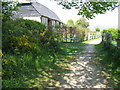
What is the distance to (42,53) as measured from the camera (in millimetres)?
7402

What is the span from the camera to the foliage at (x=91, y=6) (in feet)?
35.5

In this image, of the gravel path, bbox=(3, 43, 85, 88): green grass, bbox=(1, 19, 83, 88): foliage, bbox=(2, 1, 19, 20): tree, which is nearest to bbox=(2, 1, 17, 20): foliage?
bbox=(2, 1, 19, 20): tree

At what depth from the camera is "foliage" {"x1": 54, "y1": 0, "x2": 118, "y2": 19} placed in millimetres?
10812

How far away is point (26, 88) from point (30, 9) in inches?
832

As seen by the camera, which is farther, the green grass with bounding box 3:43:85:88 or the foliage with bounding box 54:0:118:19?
the foliage with bounding box 54:0:118:19

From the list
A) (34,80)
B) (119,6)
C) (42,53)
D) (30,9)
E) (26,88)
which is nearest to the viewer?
(26,88)

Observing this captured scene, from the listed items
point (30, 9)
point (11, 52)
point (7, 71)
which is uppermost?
point (30, 9)

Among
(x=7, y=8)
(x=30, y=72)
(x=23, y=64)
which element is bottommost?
(x=30, y=72)

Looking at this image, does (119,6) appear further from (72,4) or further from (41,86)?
(41,86)

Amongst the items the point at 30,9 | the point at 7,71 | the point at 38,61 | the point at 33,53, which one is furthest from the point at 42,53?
the point at 30,9

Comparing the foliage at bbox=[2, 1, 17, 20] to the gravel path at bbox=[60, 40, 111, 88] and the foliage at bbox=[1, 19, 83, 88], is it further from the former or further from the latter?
the gravel path at bbox=[60, 40, 111, 88]

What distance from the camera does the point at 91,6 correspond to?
11.7 metres

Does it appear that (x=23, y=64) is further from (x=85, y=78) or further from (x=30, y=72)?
(x=85, y=78)

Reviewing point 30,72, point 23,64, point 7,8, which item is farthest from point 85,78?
point 7,8
